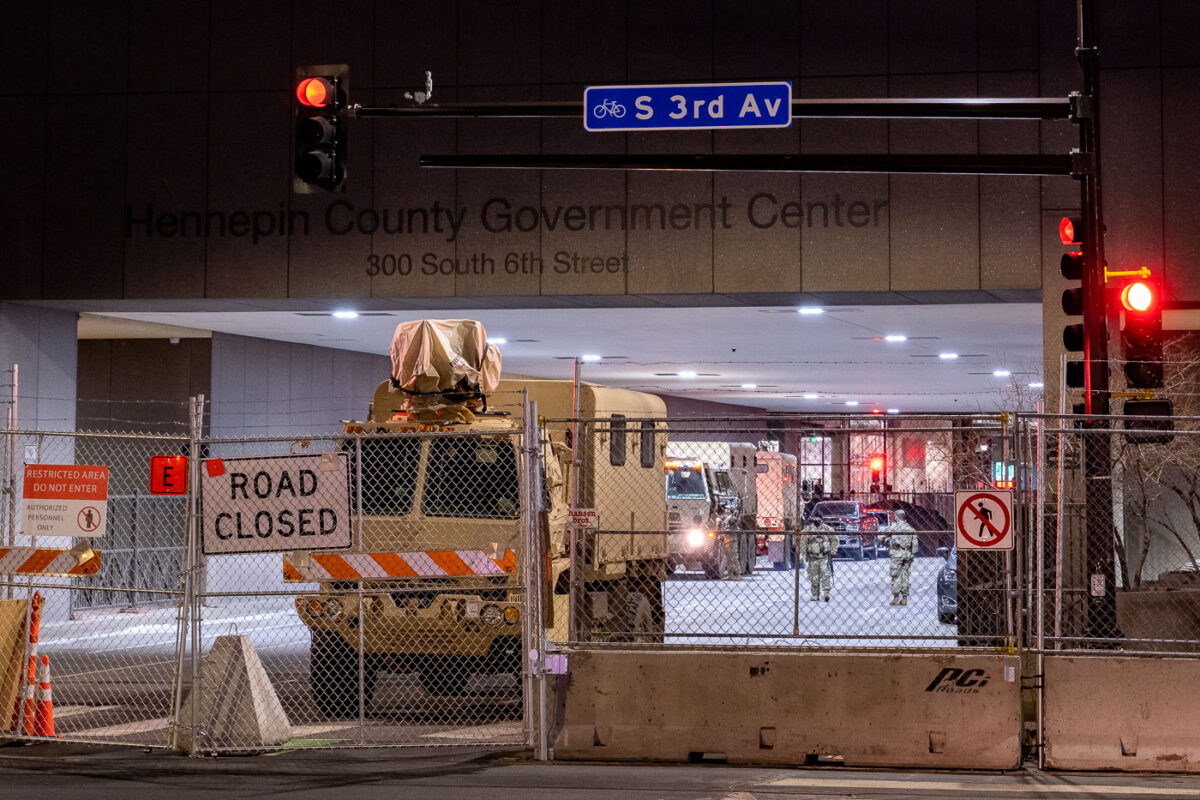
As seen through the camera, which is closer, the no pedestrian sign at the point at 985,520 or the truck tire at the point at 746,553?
the no pedestrian sign at the point at 985,520

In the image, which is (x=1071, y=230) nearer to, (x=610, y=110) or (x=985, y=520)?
(x=985, y=520)

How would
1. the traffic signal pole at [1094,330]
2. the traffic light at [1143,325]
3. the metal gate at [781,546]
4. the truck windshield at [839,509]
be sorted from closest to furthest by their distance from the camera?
1. the metal gate at [781,546]
2. the traffic signal pole at [1094,330]
3. the traffic light at [1143,325]
4. the truck windshield at [839,509]

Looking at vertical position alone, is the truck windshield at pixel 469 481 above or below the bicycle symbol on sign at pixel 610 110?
below

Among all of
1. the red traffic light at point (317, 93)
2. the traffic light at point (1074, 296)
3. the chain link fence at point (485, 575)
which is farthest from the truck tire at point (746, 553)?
the red traffic light at point (317, 93)

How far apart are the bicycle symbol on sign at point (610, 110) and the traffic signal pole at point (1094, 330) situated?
4.16 metres

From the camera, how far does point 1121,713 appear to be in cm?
1052

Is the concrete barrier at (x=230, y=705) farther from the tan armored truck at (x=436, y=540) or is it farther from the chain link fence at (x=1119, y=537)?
the chain link fence at (x=1119, y=537)

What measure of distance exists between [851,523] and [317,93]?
83.8 ft

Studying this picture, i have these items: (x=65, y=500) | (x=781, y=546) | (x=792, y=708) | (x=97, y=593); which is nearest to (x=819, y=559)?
(x=97, y=593)

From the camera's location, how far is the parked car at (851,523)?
27.1m

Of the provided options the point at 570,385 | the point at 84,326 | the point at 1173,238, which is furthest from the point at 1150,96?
the point at 84,326

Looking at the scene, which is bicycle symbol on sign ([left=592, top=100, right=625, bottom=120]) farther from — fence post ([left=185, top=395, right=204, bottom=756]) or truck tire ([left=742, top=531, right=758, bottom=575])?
truck tire ([left=742, top=531, right=758, bottom=575])

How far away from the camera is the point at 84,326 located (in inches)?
1002

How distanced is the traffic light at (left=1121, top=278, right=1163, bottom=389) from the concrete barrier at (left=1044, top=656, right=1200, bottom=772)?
376cm
